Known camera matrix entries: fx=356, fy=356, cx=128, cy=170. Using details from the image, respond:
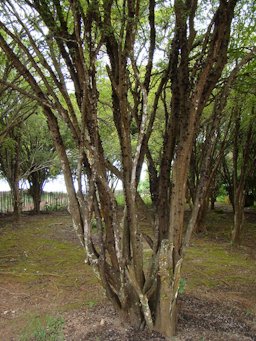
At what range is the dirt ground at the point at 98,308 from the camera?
3.36 meters

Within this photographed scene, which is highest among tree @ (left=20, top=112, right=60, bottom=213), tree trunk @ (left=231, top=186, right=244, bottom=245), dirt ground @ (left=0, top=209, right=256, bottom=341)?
tree @ (left=20, top=112, right=60, bottom=213)

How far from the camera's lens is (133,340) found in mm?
3168

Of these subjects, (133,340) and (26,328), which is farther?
(26,328)

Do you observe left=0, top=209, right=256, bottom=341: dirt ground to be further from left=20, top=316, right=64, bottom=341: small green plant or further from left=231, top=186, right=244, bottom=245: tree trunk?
left=231, top=186, right=244, bottom=245: tree trunk

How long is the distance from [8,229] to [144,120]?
33.3 feet

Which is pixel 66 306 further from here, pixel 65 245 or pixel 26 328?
pixel 65 245

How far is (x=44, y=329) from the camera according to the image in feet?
11.8

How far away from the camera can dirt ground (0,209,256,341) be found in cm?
336

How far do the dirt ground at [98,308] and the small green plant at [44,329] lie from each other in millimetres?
67

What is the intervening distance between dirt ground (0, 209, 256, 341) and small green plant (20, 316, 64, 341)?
7cm

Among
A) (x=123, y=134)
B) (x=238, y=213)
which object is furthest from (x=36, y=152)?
(x=123, y=134)

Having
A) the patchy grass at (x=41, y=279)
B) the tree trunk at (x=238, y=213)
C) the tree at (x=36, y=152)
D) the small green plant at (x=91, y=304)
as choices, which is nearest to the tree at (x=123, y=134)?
the small green plant at (x=91, y=304)

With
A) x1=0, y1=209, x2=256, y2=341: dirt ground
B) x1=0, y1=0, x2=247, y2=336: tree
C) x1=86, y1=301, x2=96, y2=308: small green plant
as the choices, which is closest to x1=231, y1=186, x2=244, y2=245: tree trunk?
x1=0, y1=209, x2=256, y2=341: dirt ground

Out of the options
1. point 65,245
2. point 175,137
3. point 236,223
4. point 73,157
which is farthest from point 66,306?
point 73,157
